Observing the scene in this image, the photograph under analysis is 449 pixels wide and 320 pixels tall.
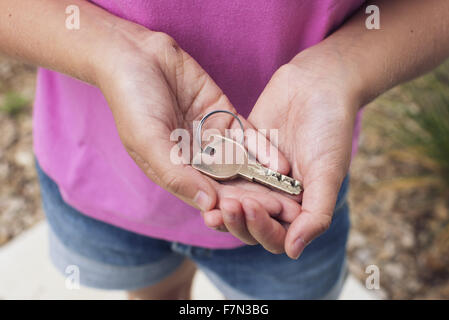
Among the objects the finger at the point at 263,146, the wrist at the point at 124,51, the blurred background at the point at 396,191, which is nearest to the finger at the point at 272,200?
the finger at the point at 263,146

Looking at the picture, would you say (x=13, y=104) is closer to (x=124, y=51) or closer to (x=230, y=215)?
(x=124, y=51)

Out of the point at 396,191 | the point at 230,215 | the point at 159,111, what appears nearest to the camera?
the point at 230,215

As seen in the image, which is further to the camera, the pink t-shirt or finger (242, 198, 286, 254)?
the pink t-shirt

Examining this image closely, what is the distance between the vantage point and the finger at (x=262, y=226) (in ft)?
3.45

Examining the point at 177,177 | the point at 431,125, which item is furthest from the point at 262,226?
the point at 431,125

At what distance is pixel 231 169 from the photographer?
135 cm

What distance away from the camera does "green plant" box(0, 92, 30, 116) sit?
350 cm

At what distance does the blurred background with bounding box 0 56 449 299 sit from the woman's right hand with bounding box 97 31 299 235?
1.80m

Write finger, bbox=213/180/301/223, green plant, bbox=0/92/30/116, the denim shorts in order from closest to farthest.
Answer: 1. finger, bbox=213/180/301/223
2. the denim shorts
3. green plant, bbox=0/92/30/116

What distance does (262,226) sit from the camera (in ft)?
3.49

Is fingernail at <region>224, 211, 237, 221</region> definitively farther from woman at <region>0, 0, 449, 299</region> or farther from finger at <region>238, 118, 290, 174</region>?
finger at <region>238, 118, 290, 174</region>

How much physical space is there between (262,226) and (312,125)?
343mm

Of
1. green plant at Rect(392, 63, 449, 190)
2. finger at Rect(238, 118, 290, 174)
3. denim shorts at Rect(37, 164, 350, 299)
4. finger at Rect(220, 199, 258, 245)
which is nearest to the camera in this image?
finger at Rect(220, 199, 258, 245)

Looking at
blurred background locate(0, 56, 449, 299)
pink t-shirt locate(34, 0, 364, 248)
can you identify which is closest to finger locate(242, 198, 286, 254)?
pink t-shirt locate(34, 0, 364, 248)
